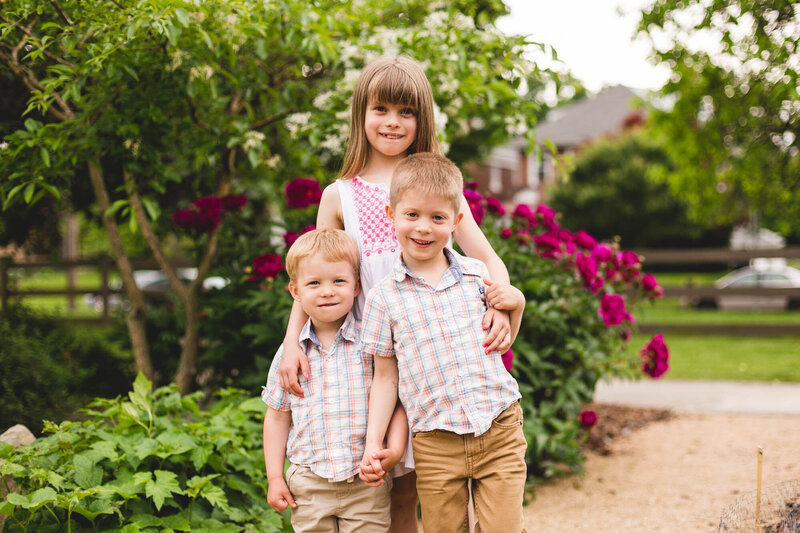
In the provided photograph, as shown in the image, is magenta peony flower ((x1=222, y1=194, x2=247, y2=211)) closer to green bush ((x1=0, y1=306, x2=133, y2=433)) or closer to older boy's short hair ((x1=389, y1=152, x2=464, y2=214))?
green bush ((x1=0, y1=306, x2=133, y2=433))

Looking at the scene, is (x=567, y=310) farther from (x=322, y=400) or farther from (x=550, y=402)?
(x=322, y=400)

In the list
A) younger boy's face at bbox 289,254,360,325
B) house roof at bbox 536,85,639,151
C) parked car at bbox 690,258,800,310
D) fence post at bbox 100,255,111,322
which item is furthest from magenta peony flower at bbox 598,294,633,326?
house roof at bbox 536,85,639,151

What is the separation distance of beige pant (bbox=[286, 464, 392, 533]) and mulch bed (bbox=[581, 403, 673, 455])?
2.95 m

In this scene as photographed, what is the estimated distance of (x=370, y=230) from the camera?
2.18 meters

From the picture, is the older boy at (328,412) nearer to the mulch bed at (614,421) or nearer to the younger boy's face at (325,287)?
the younger boy's face at (325,287)

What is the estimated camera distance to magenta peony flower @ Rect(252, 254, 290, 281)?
12.0ft

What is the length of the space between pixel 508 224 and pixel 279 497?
290cm

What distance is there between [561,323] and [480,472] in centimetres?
211

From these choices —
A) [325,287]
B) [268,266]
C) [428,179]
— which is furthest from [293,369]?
[268,266]

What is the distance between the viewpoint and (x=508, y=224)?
14.9ft

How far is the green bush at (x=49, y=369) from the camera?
11.8ft

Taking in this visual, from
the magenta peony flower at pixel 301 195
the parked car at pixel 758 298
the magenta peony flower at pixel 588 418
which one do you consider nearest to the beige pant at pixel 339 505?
the magenta peony flower at pixel 301 195

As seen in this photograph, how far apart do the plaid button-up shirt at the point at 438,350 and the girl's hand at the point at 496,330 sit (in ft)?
0.06

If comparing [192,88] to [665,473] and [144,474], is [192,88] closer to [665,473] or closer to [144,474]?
[144,474]
